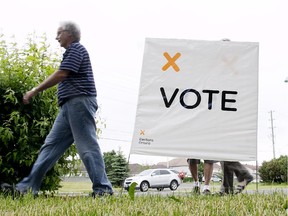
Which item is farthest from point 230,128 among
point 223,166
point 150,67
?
point 150,67

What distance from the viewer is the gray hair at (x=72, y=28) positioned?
4.60m

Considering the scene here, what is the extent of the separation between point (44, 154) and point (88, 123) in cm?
58

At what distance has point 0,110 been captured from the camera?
520 cm

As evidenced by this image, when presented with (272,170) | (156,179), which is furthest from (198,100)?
(272,170)

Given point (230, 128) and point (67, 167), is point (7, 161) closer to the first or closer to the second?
point (67, 167)

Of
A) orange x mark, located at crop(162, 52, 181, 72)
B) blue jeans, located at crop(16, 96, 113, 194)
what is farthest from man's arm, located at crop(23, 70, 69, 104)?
orange x mark, located at crop(162, 52, 181, 72)

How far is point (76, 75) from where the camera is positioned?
4410 millimetres

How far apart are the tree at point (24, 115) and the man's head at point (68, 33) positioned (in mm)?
914

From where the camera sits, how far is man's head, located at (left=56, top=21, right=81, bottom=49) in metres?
4.60

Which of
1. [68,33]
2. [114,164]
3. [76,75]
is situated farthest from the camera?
[114,164]

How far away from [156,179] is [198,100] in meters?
19.6

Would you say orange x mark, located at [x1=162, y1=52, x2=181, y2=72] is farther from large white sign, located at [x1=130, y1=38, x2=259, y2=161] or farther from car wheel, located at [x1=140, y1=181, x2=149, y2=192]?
car wheel, located at [x1=140, y1=181, x2=149, y2=192]

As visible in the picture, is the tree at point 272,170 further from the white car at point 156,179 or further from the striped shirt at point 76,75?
the striped shirt at point 76,75

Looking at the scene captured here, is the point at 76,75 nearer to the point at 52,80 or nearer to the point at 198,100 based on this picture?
the point at 52,80
